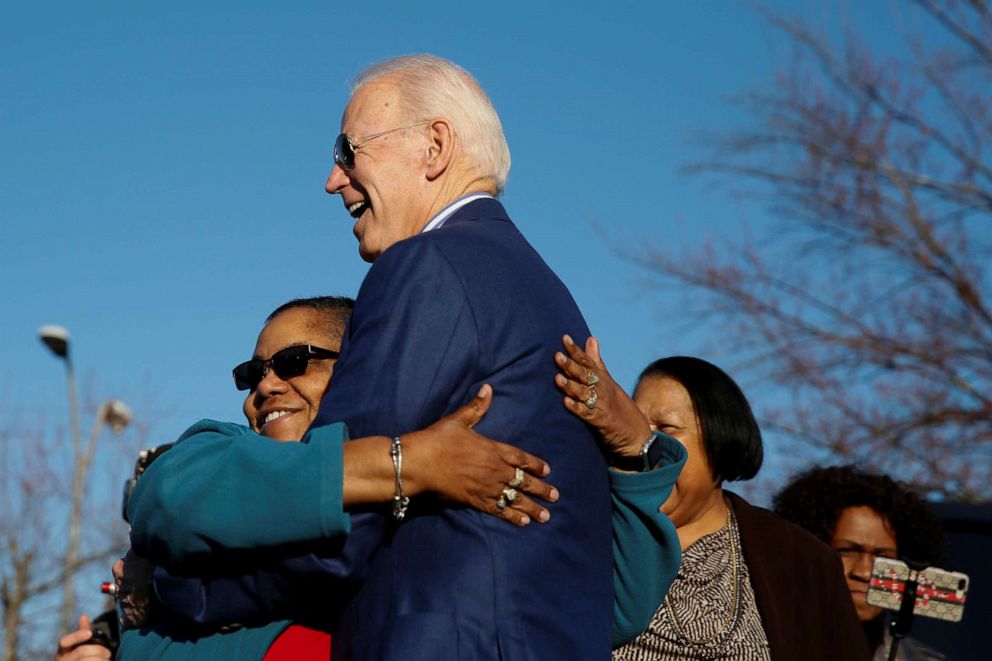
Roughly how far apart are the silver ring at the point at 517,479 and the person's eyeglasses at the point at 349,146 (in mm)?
846

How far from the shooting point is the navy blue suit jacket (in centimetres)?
247

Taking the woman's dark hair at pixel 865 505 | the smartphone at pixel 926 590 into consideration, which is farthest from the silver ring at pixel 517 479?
the woman's dark hair at pixel 865 505

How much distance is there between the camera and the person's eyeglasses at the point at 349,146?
3010 millimetres

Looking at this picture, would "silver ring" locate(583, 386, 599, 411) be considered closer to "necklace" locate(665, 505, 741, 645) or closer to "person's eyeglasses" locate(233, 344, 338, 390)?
"person's eyeglasses" locate(233, 344, 338, 390)

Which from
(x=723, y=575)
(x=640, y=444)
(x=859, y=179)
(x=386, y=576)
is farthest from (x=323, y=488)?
(x=859, y=179)

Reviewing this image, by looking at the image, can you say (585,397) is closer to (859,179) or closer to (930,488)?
(930,488)

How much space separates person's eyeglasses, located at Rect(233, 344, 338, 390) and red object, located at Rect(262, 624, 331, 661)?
710mm

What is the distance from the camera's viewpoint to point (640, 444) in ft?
9.59

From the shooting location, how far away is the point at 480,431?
2.57 meters

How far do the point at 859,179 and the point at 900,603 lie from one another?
9.37 m

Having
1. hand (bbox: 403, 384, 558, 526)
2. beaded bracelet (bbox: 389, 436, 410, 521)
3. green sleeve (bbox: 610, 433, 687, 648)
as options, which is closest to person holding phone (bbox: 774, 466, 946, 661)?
green sleeve (bbox: 610, 433, 687, 648)

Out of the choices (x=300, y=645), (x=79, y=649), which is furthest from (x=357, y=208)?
(x=79, y=649)

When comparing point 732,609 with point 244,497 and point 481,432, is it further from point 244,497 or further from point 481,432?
point 244,497

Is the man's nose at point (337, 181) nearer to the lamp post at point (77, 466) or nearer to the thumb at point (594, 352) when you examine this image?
the thumb at point (594, 352)
